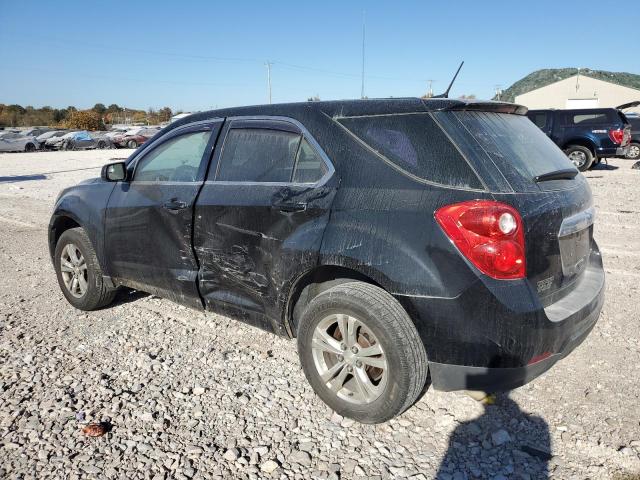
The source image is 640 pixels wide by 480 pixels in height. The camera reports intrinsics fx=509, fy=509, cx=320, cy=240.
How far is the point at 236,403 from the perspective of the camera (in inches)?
120

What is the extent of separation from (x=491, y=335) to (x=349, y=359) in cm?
79

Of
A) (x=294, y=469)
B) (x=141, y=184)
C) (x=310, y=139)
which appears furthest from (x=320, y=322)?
(x=141, y=184)

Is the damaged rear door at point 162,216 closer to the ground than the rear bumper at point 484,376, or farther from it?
farther from it

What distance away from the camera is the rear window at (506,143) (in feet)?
8.34

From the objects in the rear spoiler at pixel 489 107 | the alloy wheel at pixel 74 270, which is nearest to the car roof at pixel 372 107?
the rear spoiler at pixel 489 107

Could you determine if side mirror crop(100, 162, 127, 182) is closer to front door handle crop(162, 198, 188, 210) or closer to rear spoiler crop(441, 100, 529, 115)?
front door handle crop(162, 198, 188, 210)

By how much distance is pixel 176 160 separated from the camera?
3.82m

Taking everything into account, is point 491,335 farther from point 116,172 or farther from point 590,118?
point 590,118

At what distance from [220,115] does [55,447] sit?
2278mm

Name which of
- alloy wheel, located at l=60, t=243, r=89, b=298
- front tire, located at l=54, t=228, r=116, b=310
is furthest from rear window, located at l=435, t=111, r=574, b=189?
alloy wheel, located at l=60, t=243, r=89, b=298

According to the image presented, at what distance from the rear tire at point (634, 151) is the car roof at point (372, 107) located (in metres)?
19.2

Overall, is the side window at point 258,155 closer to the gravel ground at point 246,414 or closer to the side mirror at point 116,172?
the side mirror at point 116,172

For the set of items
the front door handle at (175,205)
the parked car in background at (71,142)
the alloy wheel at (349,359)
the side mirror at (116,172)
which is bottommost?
the parked car in background at (71,142)

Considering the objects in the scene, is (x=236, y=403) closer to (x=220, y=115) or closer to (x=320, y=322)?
(x=320, y=322)
